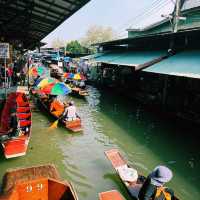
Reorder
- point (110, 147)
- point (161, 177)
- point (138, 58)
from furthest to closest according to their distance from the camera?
point (138, 58) < point (110, 147) < point (161, 177)

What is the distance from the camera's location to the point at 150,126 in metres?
13.4

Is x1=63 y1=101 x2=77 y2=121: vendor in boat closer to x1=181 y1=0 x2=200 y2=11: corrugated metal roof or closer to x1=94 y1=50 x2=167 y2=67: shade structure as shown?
x1=94 y1=50 x2=167 y2=67: shade structure

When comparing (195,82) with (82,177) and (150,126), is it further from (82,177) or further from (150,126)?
(82,177)

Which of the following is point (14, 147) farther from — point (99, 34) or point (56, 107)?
point (99, 34)

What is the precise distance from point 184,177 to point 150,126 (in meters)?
5.17

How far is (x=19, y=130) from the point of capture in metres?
9.23

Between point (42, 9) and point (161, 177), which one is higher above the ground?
point (42, 9)

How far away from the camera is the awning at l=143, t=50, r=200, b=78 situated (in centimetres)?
1040

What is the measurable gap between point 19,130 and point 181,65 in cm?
749

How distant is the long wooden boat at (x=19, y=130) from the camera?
8.38 m

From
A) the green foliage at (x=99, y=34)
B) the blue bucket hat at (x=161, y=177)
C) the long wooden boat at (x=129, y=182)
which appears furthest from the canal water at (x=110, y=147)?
the green foliage at (x=99, y=34)

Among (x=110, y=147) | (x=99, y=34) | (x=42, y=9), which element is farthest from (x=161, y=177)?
(x=99, y=34)

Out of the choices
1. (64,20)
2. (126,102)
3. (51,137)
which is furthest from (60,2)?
(126,102)

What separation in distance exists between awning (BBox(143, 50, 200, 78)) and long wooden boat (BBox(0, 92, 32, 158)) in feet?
20.9
